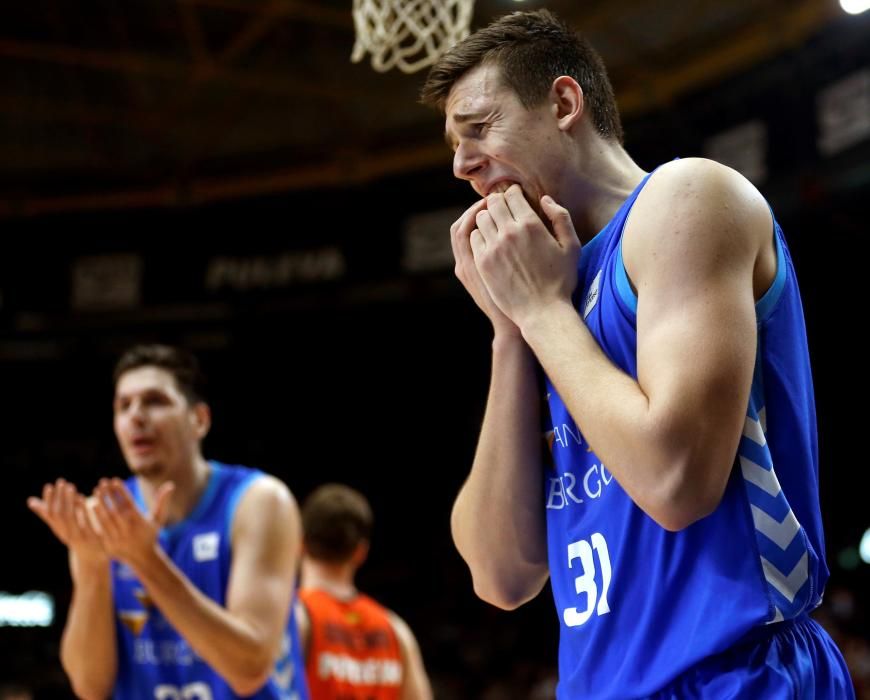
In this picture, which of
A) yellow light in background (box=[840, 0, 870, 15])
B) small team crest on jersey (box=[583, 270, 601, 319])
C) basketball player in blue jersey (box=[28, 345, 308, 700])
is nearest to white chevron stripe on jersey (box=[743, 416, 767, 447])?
small team crest on jersey (box=[583, 270, 601, 319])

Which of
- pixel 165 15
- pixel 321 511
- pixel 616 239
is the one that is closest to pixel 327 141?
pixel 165 15

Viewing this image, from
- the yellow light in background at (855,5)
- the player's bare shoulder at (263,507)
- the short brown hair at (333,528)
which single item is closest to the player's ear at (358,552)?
the short brown hair at (333,528)

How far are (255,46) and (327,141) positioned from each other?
1390mm

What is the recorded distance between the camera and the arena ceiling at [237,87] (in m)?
11.5

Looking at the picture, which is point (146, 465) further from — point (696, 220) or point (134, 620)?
point (696, 220)

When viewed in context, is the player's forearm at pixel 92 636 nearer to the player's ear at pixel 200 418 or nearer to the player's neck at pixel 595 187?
the player's ear at pixel 200 418

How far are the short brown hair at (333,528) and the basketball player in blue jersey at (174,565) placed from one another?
1.09m

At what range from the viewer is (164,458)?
4.75m

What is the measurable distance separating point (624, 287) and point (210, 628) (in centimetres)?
256

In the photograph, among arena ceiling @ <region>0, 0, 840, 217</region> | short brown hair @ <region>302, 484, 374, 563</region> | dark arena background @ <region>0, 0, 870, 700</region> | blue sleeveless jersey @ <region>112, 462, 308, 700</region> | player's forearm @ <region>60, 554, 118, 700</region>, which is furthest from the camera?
arena ceiling @ <region>0, 0, 840, 217</region>

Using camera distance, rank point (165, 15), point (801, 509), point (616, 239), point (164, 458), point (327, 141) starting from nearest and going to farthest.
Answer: point (801, 509)
point (616, 239)
point (164, 458)
point (165, 15)
point (327, 141)

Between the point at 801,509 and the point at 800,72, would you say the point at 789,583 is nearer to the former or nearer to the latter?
the point at 801,509

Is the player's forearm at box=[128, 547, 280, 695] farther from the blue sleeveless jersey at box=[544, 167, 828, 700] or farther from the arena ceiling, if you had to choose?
the arena ceiling

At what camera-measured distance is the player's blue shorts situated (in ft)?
5.83
